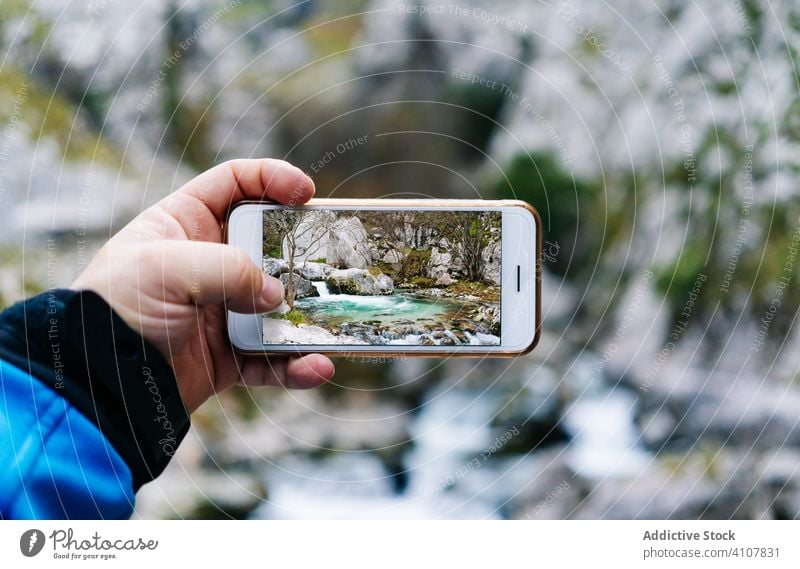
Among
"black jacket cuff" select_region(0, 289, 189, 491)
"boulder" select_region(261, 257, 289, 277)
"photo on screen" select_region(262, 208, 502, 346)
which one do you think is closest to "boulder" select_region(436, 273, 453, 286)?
"photo on screen" select_region(262, 208, 502, 346)

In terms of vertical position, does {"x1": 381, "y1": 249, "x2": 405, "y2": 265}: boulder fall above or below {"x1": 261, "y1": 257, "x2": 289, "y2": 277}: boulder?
above

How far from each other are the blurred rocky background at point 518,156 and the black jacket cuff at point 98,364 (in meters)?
0.08

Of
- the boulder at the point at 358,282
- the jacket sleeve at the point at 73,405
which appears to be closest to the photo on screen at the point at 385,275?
the boulder at the point at 358,282

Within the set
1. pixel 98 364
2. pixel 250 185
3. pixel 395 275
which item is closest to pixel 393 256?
pixel 395 275

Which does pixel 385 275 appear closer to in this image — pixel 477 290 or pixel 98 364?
pixel 477 290

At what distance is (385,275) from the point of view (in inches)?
17.0

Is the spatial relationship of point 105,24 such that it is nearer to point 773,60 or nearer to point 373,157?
point 373,157

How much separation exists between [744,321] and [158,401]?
497mm

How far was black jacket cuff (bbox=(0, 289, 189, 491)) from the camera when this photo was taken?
45 centimetres

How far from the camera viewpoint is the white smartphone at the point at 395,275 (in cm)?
43

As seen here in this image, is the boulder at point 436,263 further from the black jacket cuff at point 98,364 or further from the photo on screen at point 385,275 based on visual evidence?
the black jacket cuff at point 98,364

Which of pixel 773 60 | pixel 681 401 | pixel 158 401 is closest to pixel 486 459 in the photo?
pixel 681 401

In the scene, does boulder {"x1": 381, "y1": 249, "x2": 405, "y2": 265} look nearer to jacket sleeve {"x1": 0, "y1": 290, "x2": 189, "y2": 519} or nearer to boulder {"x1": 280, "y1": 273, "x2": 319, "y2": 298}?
boulder {"x1": 280, "y1": 273, "x2": 319, "y2": 298}

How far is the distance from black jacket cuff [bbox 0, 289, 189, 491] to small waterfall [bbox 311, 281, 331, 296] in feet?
0.43
